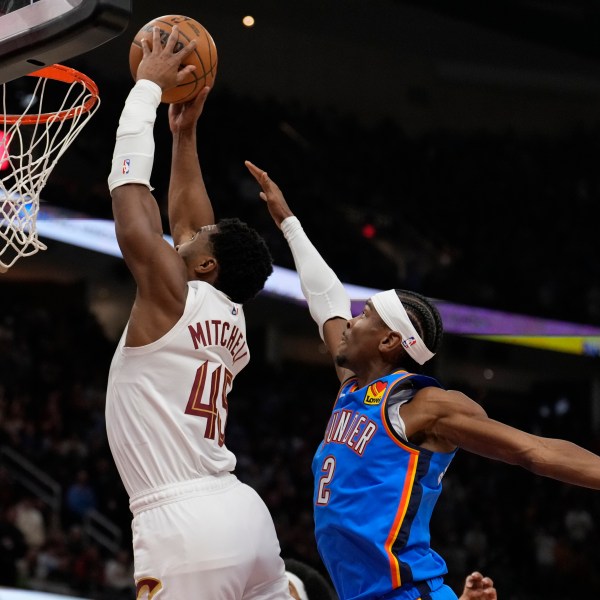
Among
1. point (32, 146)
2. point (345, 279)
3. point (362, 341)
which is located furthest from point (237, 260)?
point (345, 279)

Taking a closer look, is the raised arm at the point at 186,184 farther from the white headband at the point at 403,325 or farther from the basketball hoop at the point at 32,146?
the white headband at the point at 403,325

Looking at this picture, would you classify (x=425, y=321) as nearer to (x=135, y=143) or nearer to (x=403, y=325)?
(x=403, y=325)

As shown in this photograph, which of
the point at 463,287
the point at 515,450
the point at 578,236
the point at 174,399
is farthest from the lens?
the point at 578,236

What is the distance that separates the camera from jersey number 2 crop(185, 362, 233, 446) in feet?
10.7

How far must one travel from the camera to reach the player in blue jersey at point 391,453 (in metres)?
3.21

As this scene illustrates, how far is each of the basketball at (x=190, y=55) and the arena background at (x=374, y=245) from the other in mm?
5840

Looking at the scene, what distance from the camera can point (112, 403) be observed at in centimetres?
324

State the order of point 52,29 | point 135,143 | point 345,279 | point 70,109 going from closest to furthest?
point 52,29
point 135,143
point 70,109
point 345,279

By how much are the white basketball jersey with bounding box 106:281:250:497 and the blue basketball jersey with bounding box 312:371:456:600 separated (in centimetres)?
38

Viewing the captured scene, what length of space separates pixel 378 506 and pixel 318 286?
42.6 inches

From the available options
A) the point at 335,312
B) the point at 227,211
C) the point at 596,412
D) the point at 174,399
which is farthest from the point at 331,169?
the point at 174,399

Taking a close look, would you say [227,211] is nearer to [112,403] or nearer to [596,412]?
[596,412]

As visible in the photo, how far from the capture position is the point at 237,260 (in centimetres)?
347

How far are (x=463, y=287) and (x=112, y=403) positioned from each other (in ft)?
31.6
